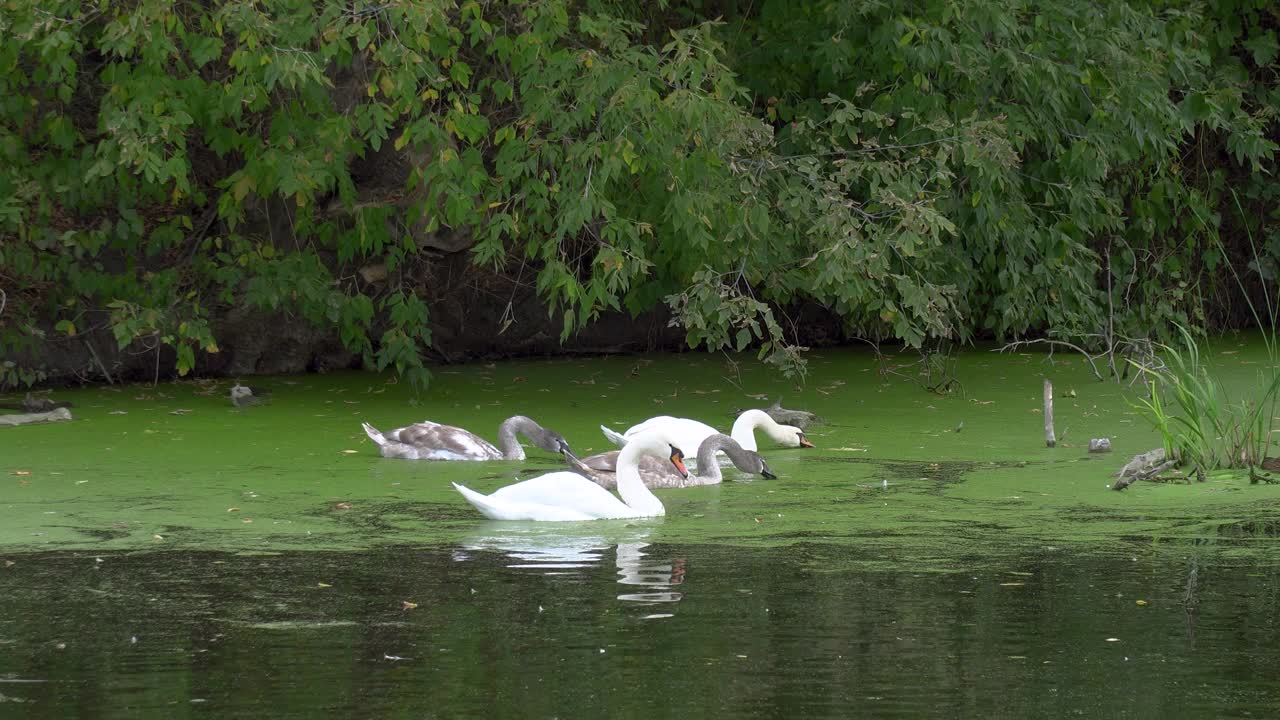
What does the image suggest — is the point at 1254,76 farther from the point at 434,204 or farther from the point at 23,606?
the point at 23,606

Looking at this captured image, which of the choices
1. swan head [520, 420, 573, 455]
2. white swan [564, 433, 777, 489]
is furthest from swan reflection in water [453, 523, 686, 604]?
swan head [520, 420, 573, 455]

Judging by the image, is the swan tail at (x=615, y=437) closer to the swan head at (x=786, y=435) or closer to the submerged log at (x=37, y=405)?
the swan head at (x=786, y=435)

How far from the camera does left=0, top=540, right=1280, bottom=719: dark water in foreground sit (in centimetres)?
493

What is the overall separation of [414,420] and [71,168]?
3.00 meters

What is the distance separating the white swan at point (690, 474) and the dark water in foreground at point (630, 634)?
1689mm

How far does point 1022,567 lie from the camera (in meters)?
6.80

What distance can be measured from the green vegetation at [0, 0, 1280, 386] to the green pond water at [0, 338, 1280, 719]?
146 cm

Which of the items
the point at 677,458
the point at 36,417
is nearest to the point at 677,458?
the point at 677,458

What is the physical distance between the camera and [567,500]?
7.89 m

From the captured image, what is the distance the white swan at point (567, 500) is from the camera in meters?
7.81

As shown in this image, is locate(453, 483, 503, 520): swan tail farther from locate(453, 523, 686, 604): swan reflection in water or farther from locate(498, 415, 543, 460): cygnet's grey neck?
locate(498, 415, 543, 460): cygnet's grey neck

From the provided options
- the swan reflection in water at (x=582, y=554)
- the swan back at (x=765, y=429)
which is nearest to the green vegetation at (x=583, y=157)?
the swan back at (x=765, y=429)

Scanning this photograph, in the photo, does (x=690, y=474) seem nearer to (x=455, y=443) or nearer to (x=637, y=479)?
(x=637, y=479)

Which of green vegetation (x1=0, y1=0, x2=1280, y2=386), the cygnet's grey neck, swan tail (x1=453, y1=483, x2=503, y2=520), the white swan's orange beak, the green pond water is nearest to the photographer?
the green pond water
